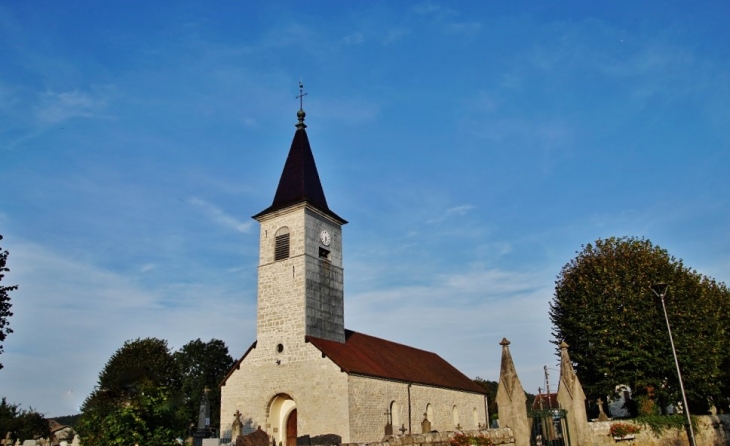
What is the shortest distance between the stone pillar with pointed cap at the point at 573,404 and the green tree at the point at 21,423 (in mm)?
47418

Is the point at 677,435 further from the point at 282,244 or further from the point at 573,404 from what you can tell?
the point at 282,244

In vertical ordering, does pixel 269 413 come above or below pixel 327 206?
below

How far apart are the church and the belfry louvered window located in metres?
0.06

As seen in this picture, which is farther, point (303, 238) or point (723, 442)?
point (303, 238)

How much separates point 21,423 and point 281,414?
107 ft

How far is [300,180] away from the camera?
32656 millimetres

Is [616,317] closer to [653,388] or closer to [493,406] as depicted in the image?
[653,388]

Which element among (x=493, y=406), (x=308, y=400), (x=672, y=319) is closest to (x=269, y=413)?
(x=308, y=400)

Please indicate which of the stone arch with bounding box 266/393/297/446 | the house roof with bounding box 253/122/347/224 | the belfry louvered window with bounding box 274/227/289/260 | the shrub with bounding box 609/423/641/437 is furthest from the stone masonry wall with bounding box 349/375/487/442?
the shrub with bounding box 609/423/641/437

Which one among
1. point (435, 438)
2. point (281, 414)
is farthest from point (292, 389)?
point (435, 438)

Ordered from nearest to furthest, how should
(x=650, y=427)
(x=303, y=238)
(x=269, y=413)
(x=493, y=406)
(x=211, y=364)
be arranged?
(x=650, y=427)
(x=269, y=413)
(x=303, y=238)
(x=211, y=364)
(x=493, y=406)

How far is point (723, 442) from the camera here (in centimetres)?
2445

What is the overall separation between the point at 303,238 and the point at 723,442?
74.1 ft

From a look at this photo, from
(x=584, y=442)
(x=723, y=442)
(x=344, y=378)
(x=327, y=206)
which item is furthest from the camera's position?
(x=327, y=206)
